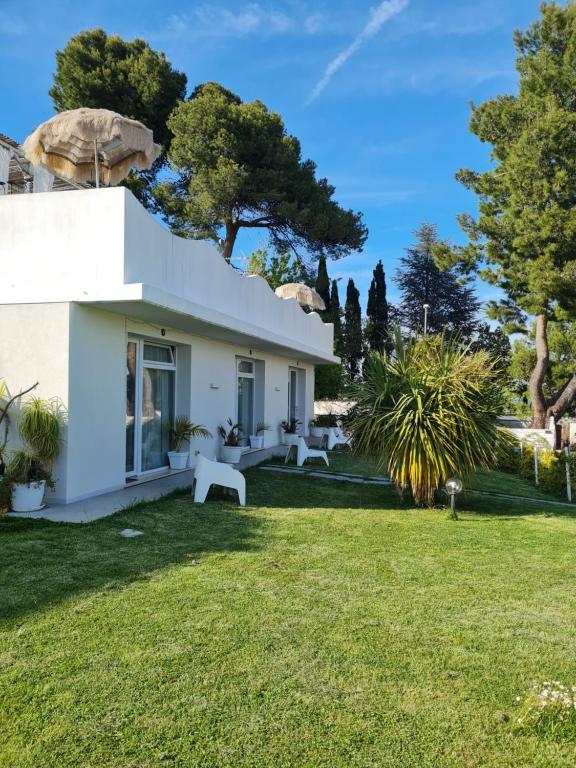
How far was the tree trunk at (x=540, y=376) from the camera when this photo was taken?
2434 centimetres

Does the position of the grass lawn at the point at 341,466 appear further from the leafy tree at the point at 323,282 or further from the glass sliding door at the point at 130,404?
the leafy tree at the point at 323,282

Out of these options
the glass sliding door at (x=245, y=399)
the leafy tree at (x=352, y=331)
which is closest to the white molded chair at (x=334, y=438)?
the glass sliding door at (x=245, y=399)

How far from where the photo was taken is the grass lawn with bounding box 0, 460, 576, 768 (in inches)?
109

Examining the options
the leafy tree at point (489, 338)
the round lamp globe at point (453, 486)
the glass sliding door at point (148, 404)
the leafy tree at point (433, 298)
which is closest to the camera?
the round lamp globe at point (453, 486)

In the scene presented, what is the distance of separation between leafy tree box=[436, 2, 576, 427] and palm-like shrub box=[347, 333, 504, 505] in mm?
14552

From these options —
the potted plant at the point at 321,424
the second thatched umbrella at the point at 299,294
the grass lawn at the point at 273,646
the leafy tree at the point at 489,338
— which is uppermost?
the leafy tree at the point at 489,338

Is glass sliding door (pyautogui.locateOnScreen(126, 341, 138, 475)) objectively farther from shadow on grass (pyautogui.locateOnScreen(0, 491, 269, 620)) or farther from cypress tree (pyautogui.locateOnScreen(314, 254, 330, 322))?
cypress tree (pyautogui.locateOnScreen(314, 254, 330, 322))

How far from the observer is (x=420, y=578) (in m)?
5.45

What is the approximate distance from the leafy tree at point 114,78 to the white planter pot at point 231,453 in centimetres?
1573

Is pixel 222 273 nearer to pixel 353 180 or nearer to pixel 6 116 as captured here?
pixel 6 116

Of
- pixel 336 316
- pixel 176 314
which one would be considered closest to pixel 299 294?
pixel 176 314

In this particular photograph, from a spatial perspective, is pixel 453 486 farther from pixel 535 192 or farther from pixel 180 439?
pixel 535 192

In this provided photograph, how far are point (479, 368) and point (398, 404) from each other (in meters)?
1.54

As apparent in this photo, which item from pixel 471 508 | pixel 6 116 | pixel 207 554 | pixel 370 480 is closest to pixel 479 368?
pixel 471 508
